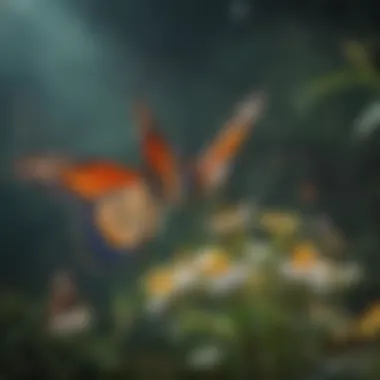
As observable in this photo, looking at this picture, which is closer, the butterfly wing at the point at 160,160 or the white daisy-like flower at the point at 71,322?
the white daisy-like flower at the point at 71,322

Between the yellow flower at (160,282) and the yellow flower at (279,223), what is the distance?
304 mm

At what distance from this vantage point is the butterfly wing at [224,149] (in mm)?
2492

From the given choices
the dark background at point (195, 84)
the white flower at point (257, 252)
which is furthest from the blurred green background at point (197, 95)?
the white flower at point (257, 252)

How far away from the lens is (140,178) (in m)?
2.49

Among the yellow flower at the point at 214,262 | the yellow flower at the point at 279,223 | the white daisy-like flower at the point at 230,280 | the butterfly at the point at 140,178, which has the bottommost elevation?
the white daisy-like flower at the point at 230,280

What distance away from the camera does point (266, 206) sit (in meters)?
2.48

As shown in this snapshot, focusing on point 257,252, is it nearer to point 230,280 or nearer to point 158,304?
point 230,280

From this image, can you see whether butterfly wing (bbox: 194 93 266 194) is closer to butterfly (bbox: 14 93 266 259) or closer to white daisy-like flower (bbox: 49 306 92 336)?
butterfly (bbox: 14 93 266 259)

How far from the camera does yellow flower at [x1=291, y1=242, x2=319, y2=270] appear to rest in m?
2.46

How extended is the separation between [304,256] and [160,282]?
1.37ft

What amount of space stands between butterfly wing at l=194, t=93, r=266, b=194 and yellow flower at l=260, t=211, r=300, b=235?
161 millimetres

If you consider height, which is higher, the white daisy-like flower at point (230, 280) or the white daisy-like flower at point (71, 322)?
the white daisy-like flower at point (230, 280)

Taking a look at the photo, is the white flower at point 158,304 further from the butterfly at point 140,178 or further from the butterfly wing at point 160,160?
the butterfly wing at point 160,160

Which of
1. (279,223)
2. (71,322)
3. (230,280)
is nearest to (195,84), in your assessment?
(279,223)
